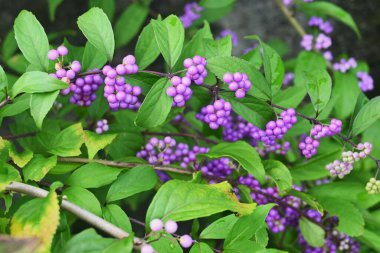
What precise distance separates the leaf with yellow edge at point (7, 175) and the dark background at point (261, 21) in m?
1.73

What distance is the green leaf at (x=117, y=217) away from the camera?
1.52 metres

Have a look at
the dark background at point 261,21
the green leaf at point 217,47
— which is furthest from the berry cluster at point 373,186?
the dark background at point 261,21

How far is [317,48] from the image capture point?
2723 millimetres

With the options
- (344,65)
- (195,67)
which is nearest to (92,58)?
(195,67)

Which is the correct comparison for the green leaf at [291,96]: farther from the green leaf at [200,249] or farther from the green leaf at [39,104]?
the green leaf at [39,104]

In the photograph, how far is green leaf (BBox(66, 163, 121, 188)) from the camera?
→ 165cm

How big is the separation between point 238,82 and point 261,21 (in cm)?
199

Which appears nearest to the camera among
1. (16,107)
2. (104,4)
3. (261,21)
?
(16,107)

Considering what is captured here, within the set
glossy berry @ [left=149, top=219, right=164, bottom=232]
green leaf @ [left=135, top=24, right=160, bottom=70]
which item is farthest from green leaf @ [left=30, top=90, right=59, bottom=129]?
glossy berry @ [left=149, top=219, right=164, bottom=232]

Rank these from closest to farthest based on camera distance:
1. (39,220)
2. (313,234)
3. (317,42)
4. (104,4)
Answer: (39,220) < (104,4) < (313,234) < (317,42)

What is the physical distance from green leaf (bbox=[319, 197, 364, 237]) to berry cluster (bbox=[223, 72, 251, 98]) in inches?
27.9

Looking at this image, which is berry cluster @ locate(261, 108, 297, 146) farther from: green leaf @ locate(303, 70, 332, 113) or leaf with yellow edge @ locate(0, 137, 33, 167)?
leaf with yellow edge @ locate(0, 137, 33, 167)

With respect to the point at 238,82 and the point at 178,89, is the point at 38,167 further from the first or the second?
the point at 238,82

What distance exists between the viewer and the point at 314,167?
2.18 metres
